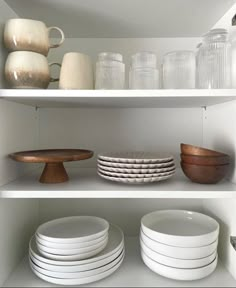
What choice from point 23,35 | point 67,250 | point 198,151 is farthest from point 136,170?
point 23,35

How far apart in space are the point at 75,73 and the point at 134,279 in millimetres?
631

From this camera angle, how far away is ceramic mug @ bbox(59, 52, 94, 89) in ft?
2.19

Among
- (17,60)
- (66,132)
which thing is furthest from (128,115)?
(17,60)

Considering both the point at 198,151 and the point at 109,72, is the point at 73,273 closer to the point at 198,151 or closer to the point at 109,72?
the point at 198,151

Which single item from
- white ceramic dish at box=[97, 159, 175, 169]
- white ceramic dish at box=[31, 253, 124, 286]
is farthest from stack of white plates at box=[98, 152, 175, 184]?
white ceramic dish at box=[31, 253, 124, 286]

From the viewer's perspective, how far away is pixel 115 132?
38.0 inches

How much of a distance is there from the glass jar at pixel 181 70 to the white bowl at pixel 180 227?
18.0 inches

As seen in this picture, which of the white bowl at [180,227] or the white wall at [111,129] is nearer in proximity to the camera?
the white bowl at [180,227]

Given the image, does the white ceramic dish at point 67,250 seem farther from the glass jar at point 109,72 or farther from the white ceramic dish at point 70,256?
the glass jar at point 109,72

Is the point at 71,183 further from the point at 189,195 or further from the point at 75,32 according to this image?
the point at 75,32

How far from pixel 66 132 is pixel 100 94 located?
40cm

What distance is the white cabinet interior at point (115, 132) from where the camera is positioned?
0.65 m

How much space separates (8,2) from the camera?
28.2 inches

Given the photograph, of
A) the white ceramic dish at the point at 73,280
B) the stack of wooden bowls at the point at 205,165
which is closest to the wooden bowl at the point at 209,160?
the stack of wooden bowls at the point at 205,165
